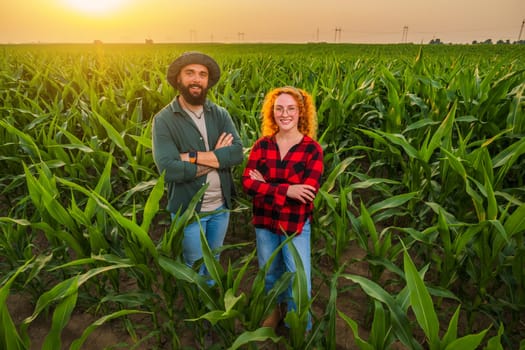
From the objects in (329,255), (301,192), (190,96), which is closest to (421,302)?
(301,192)

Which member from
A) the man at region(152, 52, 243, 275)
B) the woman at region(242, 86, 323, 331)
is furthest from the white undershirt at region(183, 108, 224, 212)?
the woman at region(242, 86, 323, 331)

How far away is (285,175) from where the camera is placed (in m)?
1.51

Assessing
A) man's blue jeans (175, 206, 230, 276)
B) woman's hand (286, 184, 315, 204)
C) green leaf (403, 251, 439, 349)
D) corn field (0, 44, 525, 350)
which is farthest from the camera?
man's blue jeans (175, 206, 230, 276)

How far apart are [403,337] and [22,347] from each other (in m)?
1.17

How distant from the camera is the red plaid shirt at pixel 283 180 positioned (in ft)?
4.80

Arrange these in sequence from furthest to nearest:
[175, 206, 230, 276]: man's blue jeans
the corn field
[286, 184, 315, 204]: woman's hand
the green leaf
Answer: [175, 206, 230, 276]: man's blue jeans
[286, 184, 315, 204]: woman's hand
the corn field
the green leaf

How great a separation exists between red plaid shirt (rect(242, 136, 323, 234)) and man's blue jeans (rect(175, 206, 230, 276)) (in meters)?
0.22

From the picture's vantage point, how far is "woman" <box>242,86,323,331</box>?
1443mm

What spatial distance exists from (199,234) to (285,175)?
56 centimetres

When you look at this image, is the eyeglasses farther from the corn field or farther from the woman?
the corn field

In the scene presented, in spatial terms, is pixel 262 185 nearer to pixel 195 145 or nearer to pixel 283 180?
pixel 283 180

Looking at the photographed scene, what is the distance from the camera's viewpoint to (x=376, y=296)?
1040 mm

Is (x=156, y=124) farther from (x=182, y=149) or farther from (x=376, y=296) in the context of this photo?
(x=376, y=296)

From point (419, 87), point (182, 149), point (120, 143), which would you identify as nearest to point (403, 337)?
point (182, 149)
